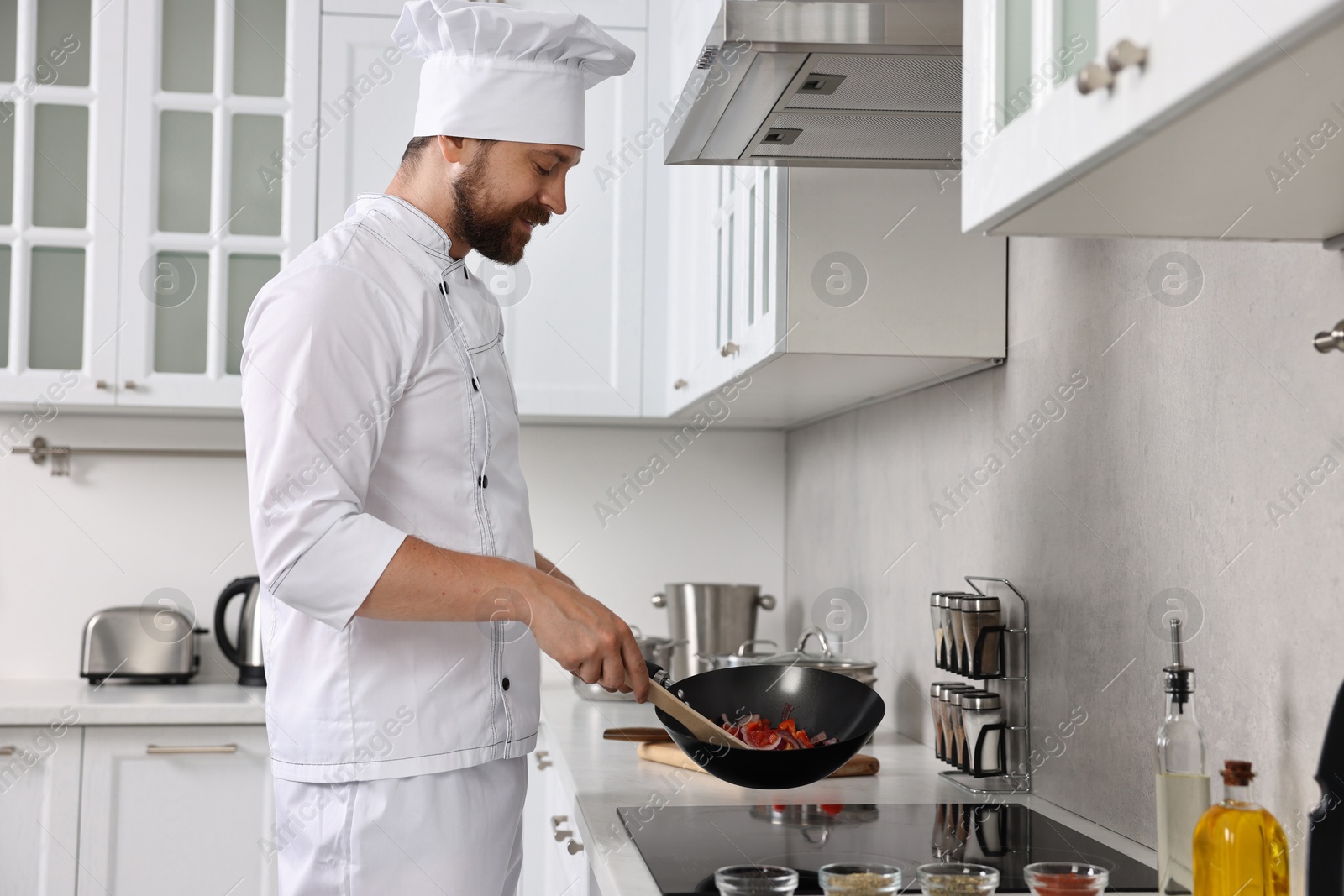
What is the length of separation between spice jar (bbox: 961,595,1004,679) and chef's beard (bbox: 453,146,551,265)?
2.19 feet

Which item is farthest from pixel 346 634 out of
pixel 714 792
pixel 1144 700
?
pixel 1144 700

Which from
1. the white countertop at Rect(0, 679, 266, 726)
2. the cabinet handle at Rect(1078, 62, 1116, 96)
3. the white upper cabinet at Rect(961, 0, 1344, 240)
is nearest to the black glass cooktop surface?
the white upper cabinet at Rect(961, 0, 1344, 240)

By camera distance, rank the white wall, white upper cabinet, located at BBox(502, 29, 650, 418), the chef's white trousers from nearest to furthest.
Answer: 1. the chef's white trousers
2. white upper cabinet, located at BBox(502, 29, 650, 418)
3. the white wall

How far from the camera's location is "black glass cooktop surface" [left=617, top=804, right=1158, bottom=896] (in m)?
1.00

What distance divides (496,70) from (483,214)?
15 cm

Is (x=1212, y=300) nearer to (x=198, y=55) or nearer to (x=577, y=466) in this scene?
(x=577, y=466)

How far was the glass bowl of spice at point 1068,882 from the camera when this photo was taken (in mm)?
817

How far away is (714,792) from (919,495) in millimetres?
631

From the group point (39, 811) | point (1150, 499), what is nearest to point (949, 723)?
point (1150, 499)

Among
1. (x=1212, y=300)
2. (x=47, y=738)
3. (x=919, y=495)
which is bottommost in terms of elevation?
(x=47, y=738)

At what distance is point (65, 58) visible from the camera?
7.93 ft

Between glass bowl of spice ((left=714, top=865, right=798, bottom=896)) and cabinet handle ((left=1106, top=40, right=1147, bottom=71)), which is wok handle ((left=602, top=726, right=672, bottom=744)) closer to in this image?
glass bowl of spice ((left=714, top=865, right=798, bottom=896))

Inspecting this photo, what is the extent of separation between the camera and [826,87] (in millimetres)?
1127

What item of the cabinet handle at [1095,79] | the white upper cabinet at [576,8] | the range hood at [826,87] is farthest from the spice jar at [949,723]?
the white upper cabinet at [576,8]
